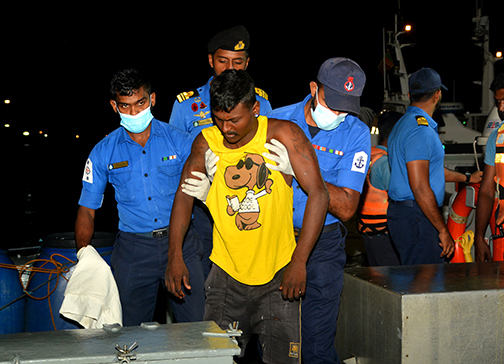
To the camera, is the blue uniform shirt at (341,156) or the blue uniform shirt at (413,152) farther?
the blue uniform shirt at (413,152)

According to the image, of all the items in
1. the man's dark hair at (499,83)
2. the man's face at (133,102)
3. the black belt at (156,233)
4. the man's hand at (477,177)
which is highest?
the man's dark hair at (499,83)

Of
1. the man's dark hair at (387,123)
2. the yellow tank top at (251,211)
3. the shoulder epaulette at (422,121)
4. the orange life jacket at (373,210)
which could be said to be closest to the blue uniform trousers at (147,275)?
the yellow tank top at (251,211)

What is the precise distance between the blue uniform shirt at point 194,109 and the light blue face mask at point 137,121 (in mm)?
549

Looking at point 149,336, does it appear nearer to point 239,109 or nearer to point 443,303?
point 239,109

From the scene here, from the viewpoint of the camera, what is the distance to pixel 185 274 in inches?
108

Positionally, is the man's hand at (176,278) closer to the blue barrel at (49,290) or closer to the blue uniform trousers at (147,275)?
the blue uniform trousers at (147,275)

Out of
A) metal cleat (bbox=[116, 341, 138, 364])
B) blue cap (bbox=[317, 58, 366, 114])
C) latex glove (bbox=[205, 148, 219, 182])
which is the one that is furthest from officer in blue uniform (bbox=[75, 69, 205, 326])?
metal cleat (bbox=[116, 341, 138, 364])

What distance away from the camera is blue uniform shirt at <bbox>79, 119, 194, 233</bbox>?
10.6 ft

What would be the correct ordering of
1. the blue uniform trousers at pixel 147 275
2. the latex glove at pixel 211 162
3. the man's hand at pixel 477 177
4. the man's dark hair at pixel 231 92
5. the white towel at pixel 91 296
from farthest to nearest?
the man's hand at pixel 477 177
the blue uniform trousers at pixel 147 275
the white towel at pixel 91 296
the latex glove at pixel 211 162
the man's dark hair at pixel 231 92

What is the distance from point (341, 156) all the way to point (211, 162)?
Result: 33.0 inches

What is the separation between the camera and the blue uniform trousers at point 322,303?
111 inches

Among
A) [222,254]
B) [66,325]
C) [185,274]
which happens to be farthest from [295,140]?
[66,325]

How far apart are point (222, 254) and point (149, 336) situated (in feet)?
2.91

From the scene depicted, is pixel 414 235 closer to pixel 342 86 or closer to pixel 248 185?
pixel 342 86
